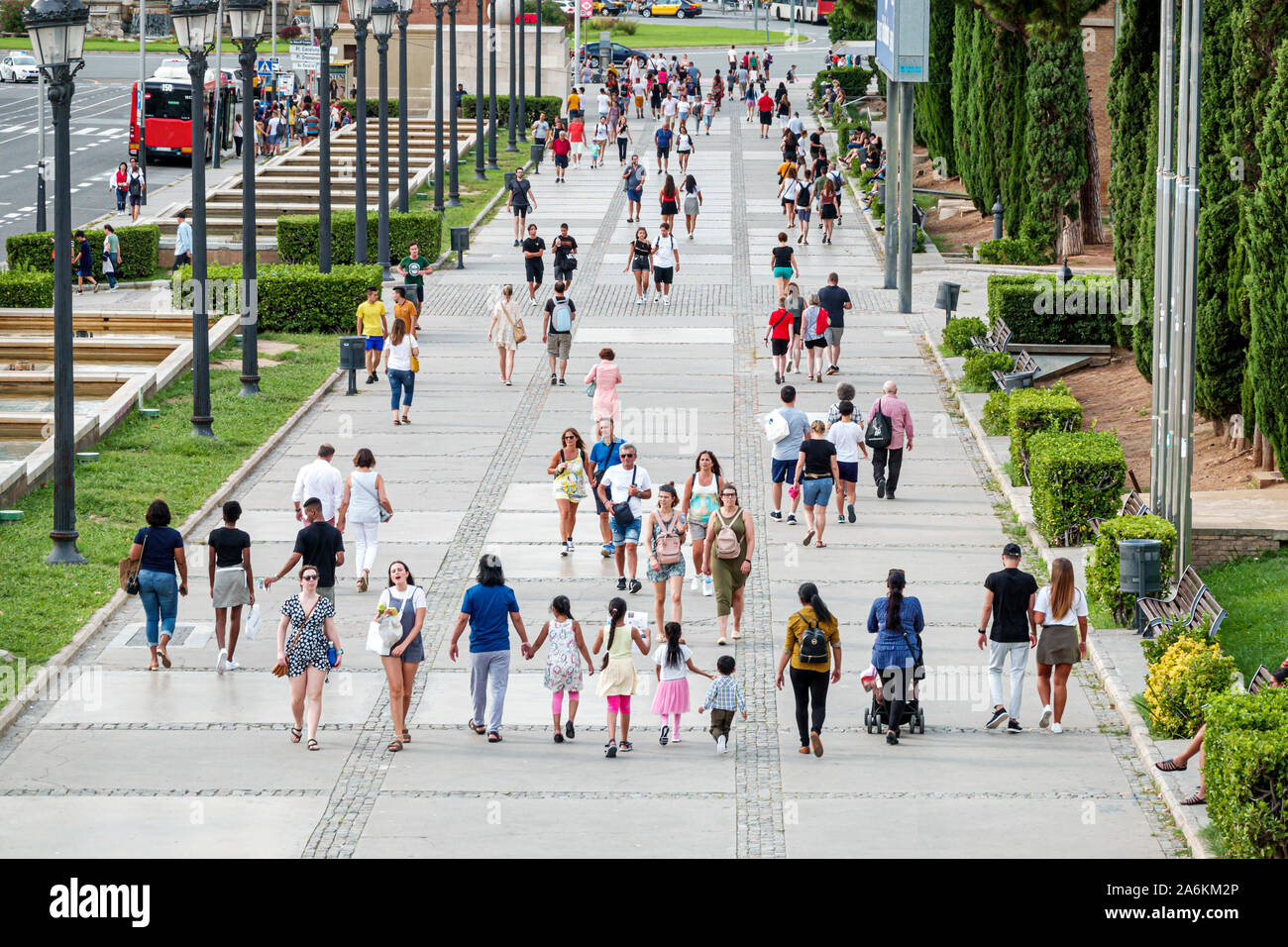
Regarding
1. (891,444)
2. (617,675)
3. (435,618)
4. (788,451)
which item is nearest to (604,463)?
(788,451)

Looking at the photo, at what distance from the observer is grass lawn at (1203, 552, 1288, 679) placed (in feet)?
52.0

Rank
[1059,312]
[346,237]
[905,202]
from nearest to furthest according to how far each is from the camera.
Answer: [1059,312] < [905,202] < [346,237]

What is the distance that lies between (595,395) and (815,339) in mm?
5566

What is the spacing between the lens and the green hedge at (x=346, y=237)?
38.2m

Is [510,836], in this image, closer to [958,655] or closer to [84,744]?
[84,744]

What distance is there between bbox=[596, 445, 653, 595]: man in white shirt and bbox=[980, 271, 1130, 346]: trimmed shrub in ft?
42.8

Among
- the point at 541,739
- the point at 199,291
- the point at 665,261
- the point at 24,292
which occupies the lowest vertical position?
the point at 541,739

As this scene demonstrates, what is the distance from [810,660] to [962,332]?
→ 15424 millimetres

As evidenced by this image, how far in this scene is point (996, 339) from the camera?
2845 centimetres

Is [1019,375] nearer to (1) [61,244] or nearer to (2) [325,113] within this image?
(1) [61,244]

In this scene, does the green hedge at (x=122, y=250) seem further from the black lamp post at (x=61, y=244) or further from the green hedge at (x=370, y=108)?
the green hedge at (x=370, y=108)

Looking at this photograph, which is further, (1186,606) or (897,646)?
(1186,606)

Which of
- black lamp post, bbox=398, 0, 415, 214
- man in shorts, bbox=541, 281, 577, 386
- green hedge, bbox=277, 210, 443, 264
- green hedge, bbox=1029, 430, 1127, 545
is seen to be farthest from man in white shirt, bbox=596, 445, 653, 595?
black lamp post, bbox=398, 0, 415, 214
